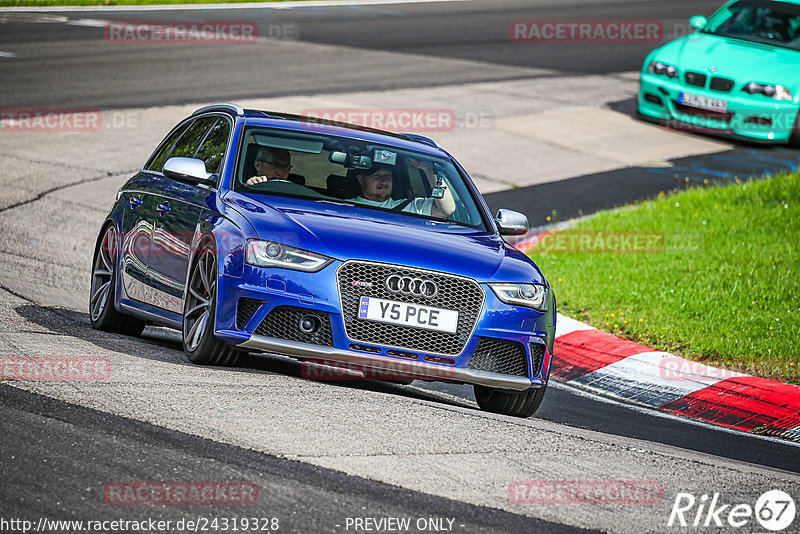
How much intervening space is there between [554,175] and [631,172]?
1188 mm

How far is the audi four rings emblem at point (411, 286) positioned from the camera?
6.63 m

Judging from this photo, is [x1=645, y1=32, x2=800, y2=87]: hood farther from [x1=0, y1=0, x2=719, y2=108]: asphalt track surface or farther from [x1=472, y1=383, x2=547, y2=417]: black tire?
[x1=472, y1=383, x2=547, y2=417]: black tire

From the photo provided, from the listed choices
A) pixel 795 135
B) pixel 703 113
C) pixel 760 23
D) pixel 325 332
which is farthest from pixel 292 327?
pixel 760 23

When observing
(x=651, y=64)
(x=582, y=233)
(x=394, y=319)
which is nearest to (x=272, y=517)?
(x=394, y=319)

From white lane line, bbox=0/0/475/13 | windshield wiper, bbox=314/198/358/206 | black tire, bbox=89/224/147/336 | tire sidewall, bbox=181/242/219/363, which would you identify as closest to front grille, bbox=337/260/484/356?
tire sidewall, bbox=181/242/219/363

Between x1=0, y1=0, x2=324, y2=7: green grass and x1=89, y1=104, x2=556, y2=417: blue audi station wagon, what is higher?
x1=89, y1=104, x2=556, y2=417: blue audi station wagon

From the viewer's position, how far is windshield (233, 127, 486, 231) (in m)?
7.71

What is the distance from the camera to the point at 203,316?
274 inches

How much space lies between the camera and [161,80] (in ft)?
65.6

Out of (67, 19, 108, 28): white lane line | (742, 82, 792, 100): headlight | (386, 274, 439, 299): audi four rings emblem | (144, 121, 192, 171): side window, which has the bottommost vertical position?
(67, 19, 108, 28): white lane line

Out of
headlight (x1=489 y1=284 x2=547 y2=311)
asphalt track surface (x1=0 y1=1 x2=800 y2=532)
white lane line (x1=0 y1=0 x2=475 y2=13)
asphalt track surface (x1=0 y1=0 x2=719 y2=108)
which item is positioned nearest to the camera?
asphalt track surface (x1=0 y1=1 x2=800 y2=532)

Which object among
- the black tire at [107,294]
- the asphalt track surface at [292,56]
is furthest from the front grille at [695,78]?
the black tire at [107,294]

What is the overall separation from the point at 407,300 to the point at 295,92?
44.1 feet

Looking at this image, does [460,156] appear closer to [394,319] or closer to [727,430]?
[727,430]
